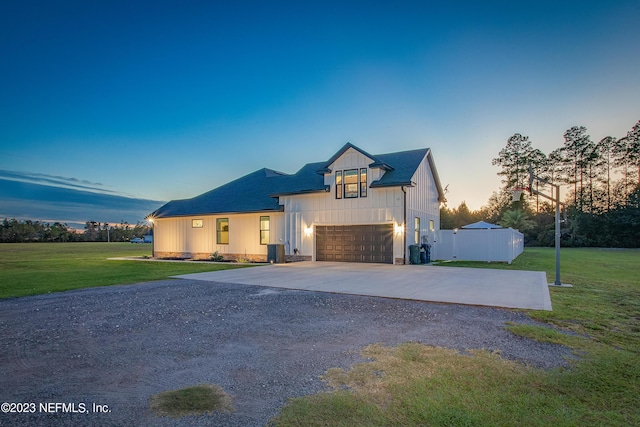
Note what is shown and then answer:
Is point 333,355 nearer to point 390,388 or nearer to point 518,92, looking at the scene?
point 390,388

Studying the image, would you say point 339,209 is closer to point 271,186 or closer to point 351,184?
point 351,184

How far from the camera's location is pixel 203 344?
4.33 m

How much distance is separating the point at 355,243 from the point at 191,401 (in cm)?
1428

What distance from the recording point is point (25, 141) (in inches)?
986

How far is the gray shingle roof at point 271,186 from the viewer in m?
16.4

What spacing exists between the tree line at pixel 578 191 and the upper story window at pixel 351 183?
28770 millimetres

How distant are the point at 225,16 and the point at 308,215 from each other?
33.5 ft

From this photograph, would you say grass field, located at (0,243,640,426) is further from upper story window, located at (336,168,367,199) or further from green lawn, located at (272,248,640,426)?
upper story window, located at (336,168,367,199)

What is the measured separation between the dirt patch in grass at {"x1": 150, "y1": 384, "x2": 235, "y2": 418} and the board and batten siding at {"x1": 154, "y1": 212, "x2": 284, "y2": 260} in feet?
51.9

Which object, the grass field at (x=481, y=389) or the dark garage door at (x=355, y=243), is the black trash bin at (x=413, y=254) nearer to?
the dark garage door at (x=355, y=243)

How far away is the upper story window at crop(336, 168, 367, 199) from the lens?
54.2 ft

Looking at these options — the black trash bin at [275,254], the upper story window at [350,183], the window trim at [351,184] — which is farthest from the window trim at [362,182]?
the black trash bin at [275,254]

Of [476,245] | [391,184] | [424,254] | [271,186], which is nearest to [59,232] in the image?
[271,186]

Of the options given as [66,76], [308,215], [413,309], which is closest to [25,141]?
[66,76]
